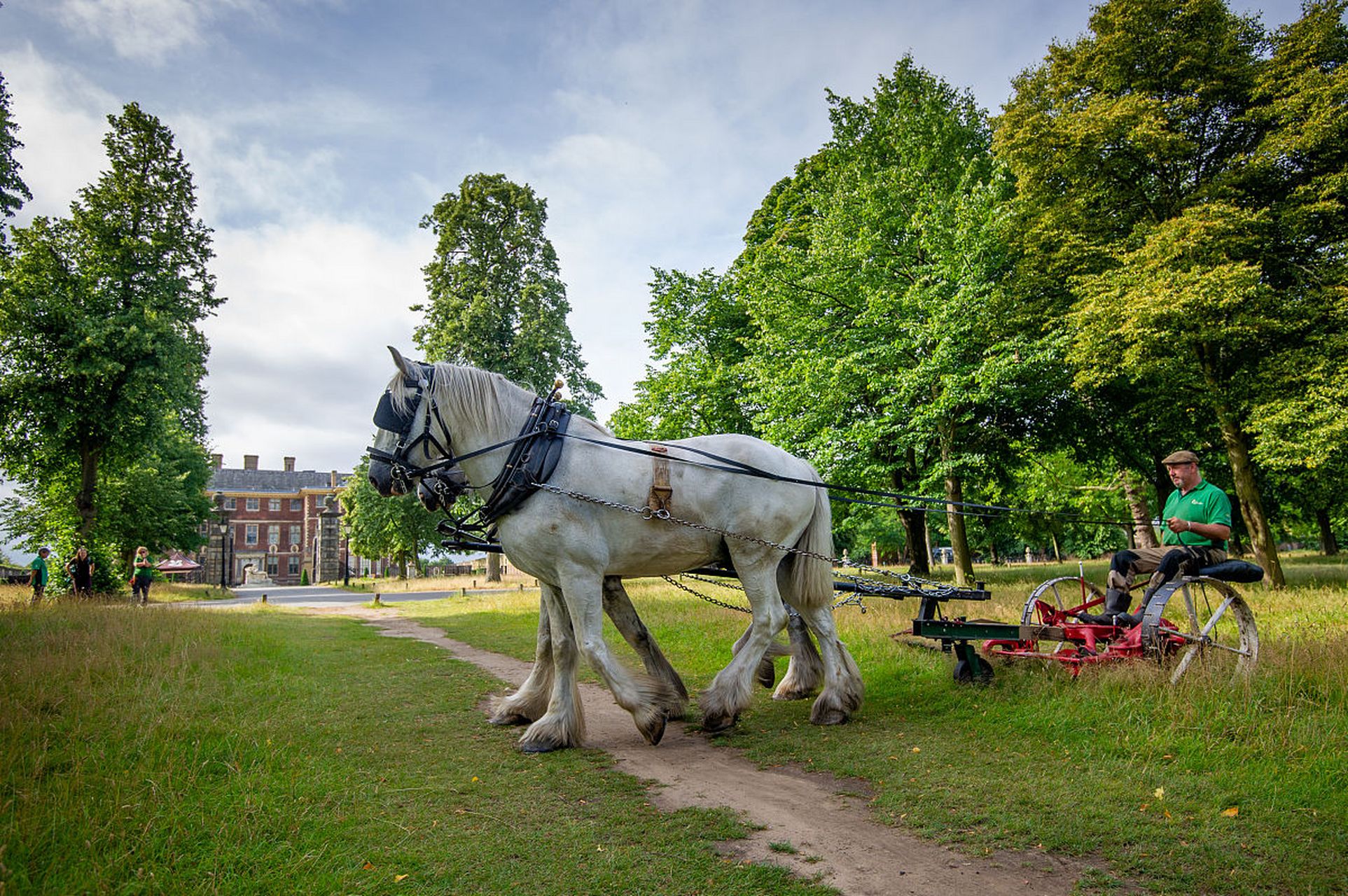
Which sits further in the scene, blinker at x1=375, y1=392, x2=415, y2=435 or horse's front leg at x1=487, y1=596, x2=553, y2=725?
horse's front leg at x1=487, y1=596, x2=553, y2=725

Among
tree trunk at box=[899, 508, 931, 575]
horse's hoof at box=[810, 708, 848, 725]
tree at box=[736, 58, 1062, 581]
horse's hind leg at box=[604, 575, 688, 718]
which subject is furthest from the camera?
tree trunk at box=[899, 508, 931, 575]

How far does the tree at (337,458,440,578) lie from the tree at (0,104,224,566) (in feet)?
57.9

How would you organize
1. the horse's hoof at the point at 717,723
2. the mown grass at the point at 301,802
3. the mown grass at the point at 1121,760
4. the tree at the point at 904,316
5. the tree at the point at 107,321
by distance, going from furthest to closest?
the tree at the point at 107,321
the tree at the point at 904,316
the horse's hoof at the point at 717,723
the mown grass at the point at 1121,760
the mown grass at the point at 301,802

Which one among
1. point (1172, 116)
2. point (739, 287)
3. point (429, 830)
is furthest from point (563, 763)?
point (739, 287)

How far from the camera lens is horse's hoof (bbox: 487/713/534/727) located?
5844 mm

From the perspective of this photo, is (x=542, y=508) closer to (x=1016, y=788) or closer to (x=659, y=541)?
(x=659, y=541)

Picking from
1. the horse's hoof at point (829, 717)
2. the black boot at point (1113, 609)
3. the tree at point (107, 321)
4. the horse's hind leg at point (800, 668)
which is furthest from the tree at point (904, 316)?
the tree at point (107, 321)

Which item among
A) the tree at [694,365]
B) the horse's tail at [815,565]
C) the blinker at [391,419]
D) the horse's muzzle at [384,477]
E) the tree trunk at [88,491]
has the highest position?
the tree at [694,365]

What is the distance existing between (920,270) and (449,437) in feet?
46.1

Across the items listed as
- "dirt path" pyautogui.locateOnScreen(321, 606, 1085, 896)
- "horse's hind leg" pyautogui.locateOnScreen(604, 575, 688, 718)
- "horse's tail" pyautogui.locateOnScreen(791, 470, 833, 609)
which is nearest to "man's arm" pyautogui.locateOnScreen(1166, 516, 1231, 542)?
"horse's tail" pyautogui.locateOnScreen(791, 470, 833, 609)

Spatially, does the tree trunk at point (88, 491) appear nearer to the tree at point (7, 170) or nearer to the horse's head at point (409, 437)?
the tree at point (7, 170)

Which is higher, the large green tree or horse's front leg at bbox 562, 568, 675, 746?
the large green tree

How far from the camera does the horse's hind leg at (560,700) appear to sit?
510 cm

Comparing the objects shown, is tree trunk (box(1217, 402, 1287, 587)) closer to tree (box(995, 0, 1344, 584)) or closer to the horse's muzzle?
tree (box(995, 0, 1344, 584))
